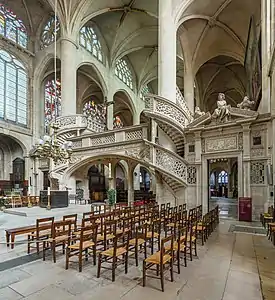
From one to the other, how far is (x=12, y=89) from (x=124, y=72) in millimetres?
10773

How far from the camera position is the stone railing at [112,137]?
11531 mm

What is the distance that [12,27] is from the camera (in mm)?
18141

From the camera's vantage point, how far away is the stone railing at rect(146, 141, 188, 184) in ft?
32.3

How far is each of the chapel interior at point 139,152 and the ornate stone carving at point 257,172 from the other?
0.04 m

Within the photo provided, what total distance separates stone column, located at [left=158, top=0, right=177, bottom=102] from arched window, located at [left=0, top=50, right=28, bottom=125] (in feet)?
40.0

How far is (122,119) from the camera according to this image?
31125 millimetres

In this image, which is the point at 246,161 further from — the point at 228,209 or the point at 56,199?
the point at 56,199

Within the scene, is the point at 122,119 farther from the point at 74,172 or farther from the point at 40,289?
the point at 40,289

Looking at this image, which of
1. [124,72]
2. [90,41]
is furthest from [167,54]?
[124,72]

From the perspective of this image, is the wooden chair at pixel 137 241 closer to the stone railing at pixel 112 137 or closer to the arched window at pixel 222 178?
the stone railing at pixel 112 137

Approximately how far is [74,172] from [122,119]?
17165 mm

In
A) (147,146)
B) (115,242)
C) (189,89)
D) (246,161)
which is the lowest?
(115,242)

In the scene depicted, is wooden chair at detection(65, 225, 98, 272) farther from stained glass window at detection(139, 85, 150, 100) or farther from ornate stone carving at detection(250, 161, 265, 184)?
stained glass window at detection(139, 85, 150, 100)

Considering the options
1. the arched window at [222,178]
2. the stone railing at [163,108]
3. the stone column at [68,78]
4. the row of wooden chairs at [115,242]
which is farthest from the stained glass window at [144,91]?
the row of wooden chairs at [115,242]
